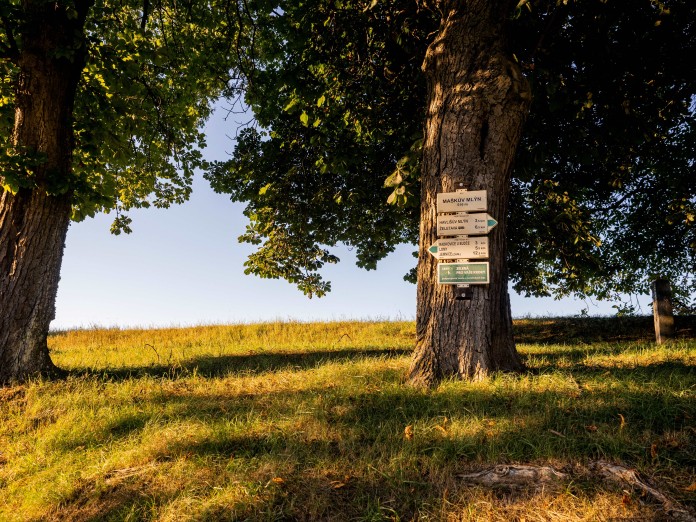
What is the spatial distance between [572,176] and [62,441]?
13197 mm

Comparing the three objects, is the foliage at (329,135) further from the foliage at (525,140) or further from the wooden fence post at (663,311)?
the wooden fence post at (663,311)

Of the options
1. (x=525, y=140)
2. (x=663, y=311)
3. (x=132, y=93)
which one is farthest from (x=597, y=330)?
(x=132, y=93)

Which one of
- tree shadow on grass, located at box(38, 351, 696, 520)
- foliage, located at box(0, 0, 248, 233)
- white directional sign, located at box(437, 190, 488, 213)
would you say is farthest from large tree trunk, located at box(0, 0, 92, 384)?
white directional sign, located at box(437, 190, 488, 213)

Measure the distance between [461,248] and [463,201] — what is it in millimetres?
641

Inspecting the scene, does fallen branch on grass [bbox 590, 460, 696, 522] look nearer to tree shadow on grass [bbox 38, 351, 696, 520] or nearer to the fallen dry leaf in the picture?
tree shadow on grass [bbox 38, 351, 696, 520]

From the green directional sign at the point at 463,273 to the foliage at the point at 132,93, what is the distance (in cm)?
675

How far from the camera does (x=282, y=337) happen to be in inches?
543

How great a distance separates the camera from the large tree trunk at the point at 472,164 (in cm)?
572

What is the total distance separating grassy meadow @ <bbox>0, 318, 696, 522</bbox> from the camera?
3213mm

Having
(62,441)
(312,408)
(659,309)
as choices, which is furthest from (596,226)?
(62,441)

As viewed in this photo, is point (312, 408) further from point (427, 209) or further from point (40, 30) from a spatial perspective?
point (40, 30)

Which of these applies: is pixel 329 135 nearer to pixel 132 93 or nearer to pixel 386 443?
pixel 132 93

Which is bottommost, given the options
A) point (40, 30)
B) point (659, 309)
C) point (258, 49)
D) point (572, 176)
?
point (659, 309)

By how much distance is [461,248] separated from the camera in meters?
5.89
